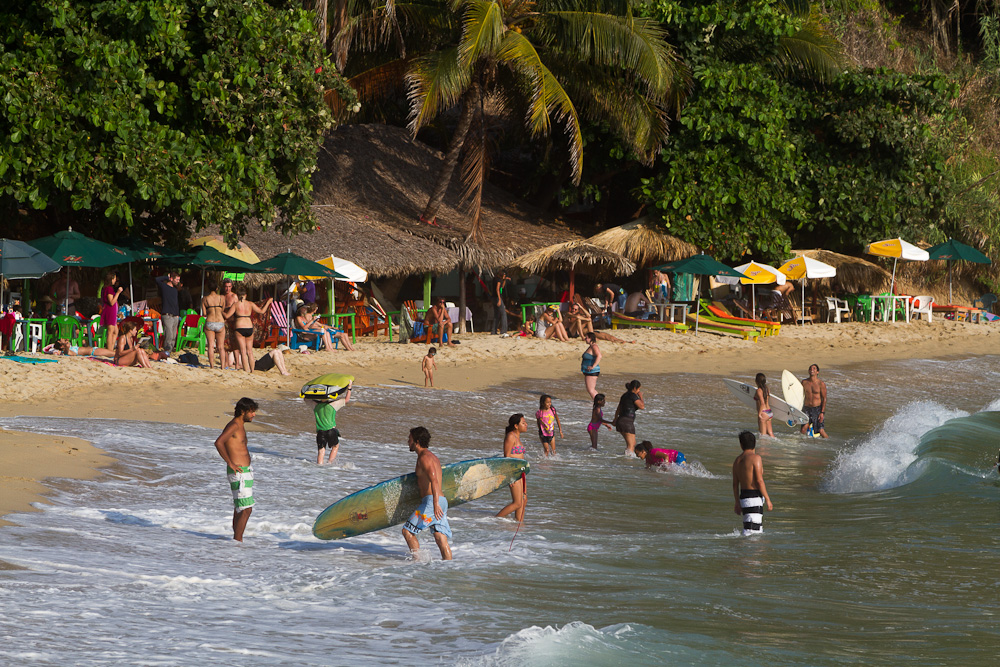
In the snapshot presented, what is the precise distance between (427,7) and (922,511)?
18.0 m

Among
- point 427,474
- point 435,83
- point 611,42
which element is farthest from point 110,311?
point 611,42

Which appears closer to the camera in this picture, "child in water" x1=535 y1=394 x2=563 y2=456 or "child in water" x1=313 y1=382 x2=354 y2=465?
"child in water" x1=313 y1=382 x2=354 y2=465

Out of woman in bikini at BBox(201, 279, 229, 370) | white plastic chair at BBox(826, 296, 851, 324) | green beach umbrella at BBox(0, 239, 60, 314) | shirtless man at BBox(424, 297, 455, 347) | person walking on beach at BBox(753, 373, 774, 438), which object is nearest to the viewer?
green beach umbrella at BBox(0, 239, 60, 314)

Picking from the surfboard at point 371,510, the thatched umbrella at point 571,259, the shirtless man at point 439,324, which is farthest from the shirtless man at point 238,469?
the thatched umbrella at point 571,259

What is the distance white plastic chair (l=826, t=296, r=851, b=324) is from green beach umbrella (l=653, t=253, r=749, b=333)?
197 inches

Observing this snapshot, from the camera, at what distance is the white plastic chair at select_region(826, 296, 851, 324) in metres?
29.2

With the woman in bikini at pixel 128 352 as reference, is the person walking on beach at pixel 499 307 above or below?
above

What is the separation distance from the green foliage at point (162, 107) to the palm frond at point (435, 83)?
436cm

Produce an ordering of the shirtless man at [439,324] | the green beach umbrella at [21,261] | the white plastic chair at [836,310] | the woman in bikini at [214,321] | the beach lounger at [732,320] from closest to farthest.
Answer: the green beach umbrella at [21,261], the woman in bikini at [214,321], the shirtless man at [439,324], the beach lounger at [732,320], the white plastic chair at [836,310]

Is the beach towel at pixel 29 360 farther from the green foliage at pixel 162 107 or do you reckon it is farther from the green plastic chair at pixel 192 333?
the green plastic chair at pixel 192 333

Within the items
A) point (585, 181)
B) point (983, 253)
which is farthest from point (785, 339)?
point (983, 253)

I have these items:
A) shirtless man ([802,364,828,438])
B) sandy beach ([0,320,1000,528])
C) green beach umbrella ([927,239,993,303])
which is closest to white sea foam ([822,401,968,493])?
shirtless man ([802,364,828,438])

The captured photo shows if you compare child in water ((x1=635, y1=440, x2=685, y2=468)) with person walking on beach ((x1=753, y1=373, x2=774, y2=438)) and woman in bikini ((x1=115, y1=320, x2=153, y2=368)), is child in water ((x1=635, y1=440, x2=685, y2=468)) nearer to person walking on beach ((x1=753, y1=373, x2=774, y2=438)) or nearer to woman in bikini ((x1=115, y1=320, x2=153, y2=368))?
person walking on beach ((x1=753, y1=373, x2=774, y2=438))

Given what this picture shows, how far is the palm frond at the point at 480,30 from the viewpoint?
2284cm
